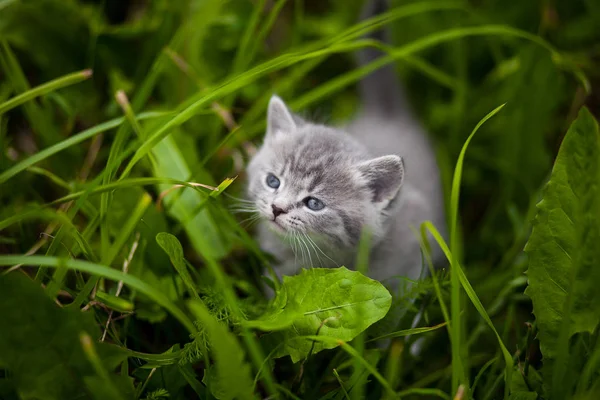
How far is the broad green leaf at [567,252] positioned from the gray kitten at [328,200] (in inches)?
17.7

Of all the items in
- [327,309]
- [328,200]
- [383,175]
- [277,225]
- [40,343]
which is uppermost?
[383,175]

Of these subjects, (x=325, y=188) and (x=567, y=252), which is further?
(x=325, y=188)

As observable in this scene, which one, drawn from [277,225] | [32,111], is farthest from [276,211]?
[32,111]

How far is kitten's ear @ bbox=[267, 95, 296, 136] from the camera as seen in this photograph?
1808 mm

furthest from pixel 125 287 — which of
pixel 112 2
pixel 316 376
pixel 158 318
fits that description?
pixel 112 2

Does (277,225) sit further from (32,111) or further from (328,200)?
(32,111)

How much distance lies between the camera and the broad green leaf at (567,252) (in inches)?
49.4

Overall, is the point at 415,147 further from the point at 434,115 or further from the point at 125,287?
the point at 125,287

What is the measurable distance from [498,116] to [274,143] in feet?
4.39

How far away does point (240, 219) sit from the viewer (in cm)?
211

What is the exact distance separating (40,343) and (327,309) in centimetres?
73

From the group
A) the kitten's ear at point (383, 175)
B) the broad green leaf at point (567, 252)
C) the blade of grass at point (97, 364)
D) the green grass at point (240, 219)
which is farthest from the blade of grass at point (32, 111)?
the broad green leaf at point (567, 252)

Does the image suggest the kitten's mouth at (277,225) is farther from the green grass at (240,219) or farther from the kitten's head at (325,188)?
the green grass at (240,219)

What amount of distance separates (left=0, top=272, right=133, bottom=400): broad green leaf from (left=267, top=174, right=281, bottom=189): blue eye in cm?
73
